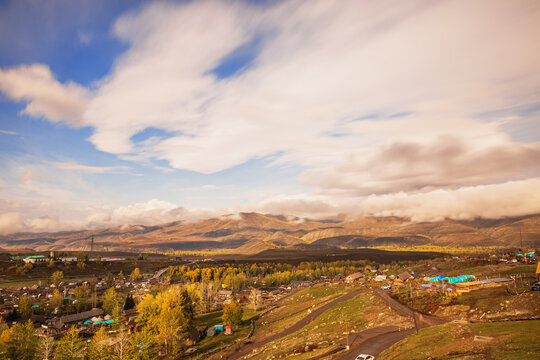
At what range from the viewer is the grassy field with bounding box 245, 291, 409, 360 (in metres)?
60.3

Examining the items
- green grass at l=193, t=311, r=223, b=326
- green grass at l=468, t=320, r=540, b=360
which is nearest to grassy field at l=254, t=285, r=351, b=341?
green grass at l=193, t=311, r=223, b=326

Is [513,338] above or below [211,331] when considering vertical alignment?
above

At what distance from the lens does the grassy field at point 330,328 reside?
60269 mm

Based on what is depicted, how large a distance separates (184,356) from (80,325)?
74257 mm

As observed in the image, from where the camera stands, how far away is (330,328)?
72875 mm

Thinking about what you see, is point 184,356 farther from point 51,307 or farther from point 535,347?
point 51,307

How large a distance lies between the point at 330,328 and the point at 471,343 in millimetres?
40193

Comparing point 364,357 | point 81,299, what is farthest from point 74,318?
point 364,357

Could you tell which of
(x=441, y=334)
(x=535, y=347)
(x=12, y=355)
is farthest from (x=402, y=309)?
(x=12, y=355)

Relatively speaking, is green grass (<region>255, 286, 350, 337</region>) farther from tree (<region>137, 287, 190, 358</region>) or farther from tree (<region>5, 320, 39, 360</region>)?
tree (<region>5, 320, 39, 360</region>)

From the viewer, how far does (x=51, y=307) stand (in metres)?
149

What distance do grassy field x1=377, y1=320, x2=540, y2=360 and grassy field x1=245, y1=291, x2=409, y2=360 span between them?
51.2 feet

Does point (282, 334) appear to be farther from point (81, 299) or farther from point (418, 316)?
point (81, 299)

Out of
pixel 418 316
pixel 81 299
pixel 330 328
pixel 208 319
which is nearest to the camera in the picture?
pixel 418 316
